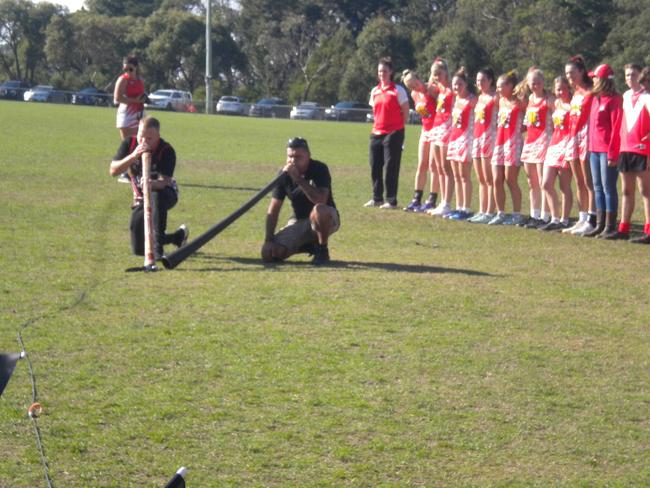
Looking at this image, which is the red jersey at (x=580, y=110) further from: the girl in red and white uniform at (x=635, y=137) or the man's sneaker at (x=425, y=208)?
the man's sneaker at (x=425, y=208)

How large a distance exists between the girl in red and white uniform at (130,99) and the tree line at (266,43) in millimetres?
55804

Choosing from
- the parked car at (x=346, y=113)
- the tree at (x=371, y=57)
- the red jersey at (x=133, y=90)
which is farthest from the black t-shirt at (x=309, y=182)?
the tree at (x=371, y=57)

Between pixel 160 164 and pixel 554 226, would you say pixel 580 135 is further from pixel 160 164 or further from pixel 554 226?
pixel 160 164

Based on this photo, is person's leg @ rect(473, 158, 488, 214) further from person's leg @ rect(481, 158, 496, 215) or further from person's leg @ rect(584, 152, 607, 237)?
person's leg @ rect(584, 152, 607, 237)

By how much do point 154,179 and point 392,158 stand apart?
5491 millimetres

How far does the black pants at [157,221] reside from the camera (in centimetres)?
1033

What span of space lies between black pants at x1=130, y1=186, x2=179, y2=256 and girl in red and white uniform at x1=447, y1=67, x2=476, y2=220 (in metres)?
4.90

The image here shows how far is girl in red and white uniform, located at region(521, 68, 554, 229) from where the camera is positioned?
43.5 ft

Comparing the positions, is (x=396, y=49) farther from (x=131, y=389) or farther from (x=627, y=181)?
(x=131, y=389)

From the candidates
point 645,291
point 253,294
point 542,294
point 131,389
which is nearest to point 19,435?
point 131,389

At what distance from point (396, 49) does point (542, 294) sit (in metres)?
70.3

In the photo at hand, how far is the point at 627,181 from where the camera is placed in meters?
12.5

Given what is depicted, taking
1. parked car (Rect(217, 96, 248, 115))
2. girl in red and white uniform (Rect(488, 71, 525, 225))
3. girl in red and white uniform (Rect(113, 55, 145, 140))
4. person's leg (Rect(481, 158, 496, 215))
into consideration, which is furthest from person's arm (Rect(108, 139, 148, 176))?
parked car (Rect(217, 96, 248, 115))

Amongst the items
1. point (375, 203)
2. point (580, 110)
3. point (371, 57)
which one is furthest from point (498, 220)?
point (371, 57)
